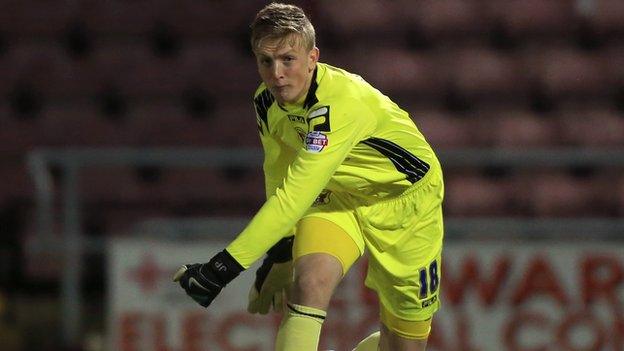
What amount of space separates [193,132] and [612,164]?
237 cm

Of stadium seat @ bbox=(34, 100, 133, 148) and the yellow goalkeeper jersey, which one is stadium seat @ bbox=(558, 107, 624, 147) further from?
the yellow goalkeeper jersey

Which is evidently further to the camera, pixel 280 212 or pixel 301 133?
pixel 301 133

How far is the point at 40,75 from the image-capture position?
24.0 ft

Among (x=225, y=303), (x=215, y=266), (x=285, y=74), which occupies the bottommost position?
(x=225, y=303)

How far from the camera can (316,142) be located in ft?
11.4

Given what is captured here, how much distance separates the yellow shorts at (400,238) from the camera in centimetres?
391

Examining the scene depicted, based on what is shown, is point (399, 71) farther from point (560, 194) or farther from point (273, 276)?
point (273, 276)

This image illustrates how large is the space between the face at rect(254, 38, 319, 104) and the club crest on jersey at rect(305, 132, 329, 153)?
0.14 m

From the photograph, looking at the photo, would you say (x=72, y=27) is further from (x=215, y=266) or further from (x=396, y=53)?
(x=215, y=266)

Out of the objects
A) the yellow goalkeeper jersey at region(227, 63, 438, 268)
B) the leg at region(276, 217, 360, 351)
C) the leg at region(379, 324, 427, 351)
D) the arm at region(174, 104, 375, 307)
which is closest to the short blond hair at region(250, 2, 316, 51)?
the yellow goalkeeper jersey at region(227, 63, 438, 268)

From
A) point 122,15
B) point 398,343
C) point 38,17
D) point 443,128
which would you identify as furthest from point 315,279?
point 38,17

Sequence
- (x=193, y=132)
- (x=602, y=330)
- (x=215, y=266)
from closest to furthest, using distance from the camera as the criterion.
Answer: (x=215, y=266)
(x=602, y=330)
(x=193, y=132)

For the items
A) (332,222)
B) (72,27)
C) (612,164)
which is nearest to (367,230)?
(332,222)

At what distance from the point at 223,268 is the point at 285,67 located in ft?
1.88
